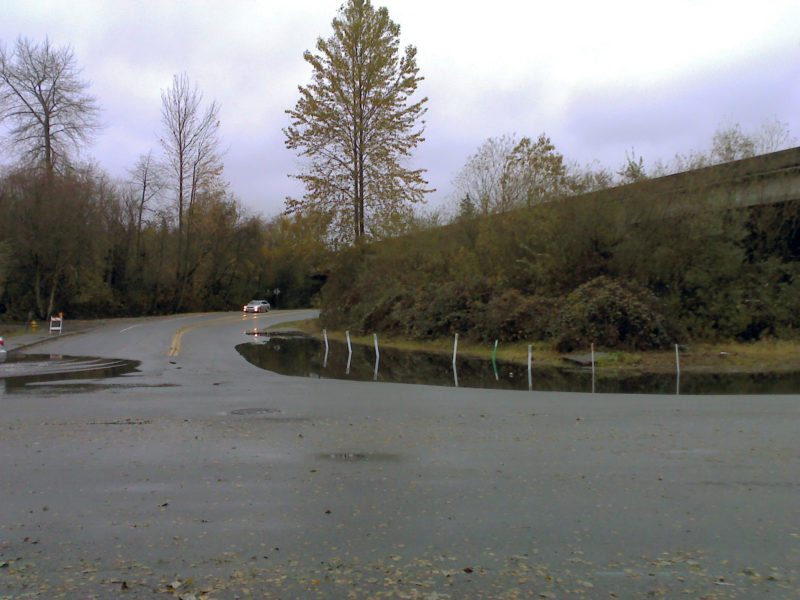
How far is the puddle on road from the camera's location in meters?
14.8

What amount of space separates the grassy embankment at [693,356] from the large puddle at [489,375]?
105 cm

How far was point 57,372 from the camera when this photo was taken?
18.2m

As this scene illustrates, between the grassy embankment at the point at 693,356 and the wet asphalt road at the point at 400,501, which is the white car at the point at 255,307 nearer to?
the grassy embankment at the point at 693,356

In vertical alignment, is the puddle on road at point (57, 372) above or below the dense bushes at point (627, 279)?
below

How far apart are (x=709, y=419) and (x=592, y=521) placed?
571 centimetres

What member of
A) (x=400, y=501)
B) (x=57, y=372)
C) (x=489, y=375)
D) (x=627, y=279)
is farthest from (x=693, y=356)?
(x=57, y=372)

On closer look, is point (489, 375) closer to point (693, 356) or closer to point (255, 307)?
point (693, 356)

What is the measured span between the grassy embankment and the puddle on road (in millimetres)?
11383

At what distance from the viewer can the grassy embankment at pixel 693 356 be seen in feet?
62.8

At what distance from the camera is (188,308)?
6669cm

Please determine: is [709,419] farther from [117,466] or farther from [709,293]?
[709,293]

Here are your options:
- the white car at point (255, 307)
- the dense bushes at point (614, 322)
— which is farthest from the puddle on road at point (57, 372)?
the white car at point (255, 307)

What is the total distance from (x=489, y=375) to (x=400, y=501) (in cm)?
1200

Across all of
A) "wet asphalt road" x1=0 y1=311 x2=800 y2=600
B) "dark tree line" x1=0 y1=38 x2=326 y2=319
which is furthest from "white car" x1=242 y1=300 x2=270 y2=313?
"wet asphalt road" x1=0 y1=311 x2=800 y2=600
